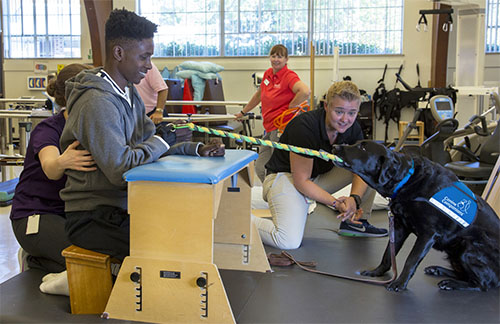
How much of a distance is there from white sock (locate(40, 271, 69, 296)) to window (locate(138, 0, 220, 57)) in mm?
8527

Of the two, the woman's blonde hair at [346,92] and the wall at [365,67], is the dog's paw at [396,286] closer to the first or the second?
the woman's blonde hair at [346,92]

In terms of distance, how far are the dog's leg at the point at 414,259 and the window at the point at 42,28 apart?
1021 cm

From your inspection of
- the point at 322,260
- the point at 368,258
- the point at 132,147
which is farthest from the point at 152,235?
the point at 368,258

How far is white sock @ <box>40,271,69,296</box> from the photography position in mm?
2131

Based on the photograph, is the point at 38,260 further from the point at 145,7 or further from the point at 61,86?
the point at 145,7

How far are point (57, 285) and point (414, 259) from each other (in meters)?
1.56

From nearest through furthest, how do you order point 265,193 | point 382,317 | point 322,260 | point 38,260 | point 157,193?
point 157,193
point 382,317
point 38,260
point 322,260
point 265,193

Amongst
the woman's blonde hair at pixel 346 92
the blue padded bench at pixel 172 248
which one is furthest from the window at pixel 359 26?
the blue padded bench at pixel 172 248

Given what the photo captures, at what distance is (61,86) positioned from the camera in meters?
2.32

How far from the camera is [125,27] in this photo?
198cm

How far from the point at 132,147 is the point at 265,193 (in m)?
1.27

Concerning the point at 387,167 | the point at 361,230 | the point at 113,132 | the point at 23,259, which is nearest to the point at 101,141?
the point at 113,132

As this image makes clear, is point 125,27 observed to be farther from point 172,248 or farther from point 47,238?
point 47,238

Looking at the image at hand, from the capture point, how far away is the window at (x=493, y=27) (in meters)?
9.45
